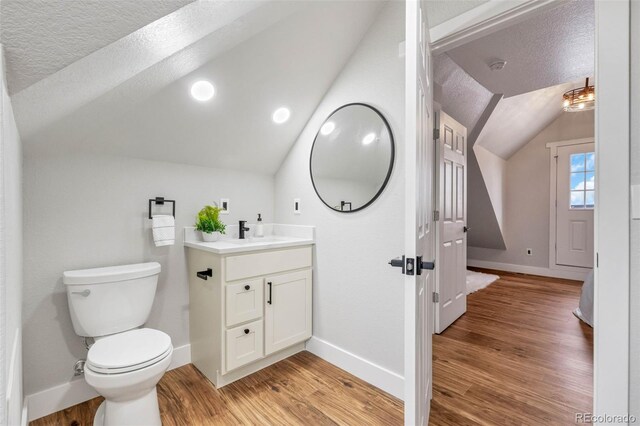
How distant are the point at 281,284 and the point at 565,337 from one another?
248cm

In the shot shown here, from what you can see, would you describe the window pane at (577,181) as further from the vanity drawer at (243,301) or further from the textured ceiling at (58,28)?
the textured ceiling at (58,28)

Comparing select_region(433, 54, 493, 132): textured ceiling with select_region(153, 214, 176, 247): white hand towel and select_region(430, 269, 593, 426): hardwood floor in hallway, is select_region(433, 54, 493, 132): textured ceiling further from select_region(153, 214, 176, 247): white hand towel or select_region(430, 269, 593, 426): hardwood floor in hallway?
select_region(153, 214, 176, 247): white hand towel

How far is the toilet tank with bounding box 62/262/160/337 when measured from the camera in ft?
5.05

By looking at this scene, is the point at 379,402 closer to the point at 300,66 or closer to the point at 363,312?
the point at 363,312

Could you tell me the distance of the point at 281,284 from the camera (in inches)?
81.0

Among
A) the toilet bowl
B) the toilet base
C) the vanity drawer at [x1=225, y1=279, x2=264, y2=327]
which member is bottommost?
the toilet base

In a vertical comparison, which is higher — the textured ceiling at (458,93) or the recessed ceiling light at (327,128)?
the textured ceiling at (458,93)

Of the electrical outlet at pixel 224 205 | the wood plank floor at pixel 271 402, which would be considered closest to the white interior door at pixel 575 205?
the wood plank floor at pixel 271 402

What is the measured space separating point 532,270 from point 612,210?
184 inches

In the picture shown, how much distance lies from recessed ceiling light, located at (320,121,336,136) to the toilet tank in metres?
1.46

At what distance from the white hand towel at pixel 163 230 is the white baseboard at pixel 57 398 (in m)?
0.87

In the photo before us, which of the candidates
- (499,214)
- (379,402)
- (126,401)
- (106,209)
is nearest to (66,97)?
(106,209)

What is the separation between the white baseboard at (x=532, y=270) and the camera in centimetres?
446
